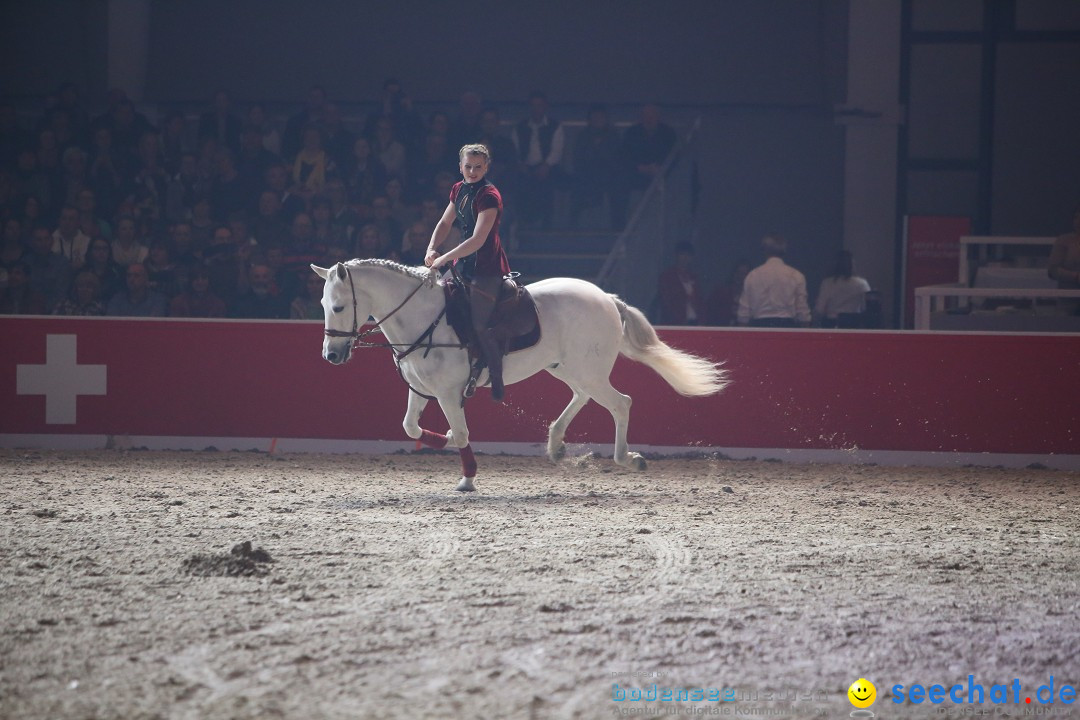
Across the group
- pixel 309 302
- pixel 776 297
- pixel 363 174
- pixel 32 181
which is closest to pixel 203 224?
pixel 309 302

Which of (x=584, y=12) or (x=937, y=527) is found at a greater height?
(x=584, y=12)

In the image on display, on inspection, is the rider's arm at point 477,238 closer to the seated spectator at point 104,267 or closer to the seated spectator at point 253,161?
the seated spectator at point 104,267

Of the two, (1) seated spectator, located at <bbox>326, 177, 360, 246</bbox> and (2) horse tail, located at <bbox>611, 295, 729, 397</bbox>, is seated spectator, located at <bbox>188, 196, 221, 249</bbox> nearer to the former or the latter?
(1) seated spectator, located at <bbox>326, 177, 360, 246</bbox>

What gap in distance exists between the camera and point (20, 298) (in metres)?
13.6

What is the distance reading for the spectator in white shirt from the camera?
13.4 m

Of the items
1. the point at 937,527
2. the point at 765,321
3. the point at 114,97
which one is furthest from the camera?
the point at 114,97

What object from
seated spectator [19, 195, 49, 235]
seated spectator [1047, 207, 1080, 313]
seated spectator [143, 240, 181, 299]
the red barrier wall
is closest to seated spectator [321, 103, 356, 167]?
seated spectator [143, 240, 181, 299]

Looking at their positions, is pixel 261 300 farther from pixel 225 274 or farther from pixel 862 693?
pixel 862 693

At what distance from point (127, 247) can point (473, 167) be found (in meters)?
6.58

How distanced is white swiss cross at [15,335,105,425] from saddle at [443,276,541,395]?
15.0 ft

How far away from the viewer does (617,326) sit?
32.6ft

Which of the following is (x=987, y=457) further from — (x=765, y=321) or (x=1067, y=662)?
(x=1067, y=662)

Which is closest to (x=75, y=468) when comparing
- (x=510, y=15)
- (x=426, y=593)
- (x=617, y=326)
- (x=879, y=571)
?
(x=617, y=326)

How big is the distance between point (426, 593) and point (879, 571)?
247cm
